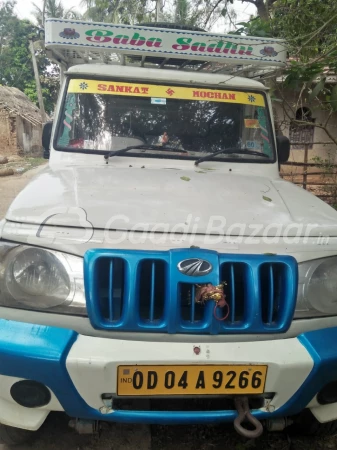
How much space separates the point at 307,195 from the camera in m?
2.58

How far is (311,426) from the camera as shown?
2152mm

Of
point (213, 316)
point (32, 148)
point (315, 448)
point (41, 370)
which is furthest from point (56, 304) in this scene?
point (32, 148)

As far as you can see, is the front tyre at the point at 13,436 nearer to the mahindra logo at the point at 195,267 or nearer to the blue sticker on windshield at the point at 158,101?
the mahindra logo at the point at 195,267

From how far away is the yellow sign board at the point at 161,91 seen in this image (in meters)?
3.04

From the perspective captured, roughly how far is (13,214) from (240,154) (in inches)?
67.6

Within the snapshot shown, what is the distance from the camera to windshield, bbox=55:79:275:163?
298cm

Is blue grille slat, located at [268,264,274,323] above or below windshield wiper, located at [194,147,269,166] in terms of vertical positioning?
below

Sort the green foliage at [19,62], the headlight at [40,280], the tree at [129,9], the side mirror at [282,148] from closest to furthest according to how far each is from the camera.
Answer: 1. the headlight at [40,280]
2. the side mirror at [282,148]
3. the tree at [129,9]
4. the green foliage at [19,62]

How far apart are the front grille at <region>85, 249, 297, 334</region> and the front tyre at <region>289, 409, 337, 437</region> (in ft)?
2.14

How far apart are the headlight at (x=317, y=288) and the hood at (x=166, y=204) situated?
155 mm

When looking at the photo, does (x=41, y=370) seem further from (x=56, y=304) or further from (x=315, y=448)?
(x=315, y=448)

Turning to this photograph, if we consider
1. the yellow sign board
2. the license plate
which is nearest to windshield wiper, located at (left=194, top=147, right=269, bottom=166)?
the yellow sign board

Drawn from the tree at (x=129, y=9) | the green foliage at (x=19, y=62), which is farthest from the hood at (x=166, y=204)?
the green foliage at (x=19, y=62)

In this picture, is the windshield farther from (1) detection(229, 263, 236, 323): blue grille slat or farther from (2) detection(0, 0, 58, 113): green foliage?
(2) detection(0, 0, 58, 113): green foliage
